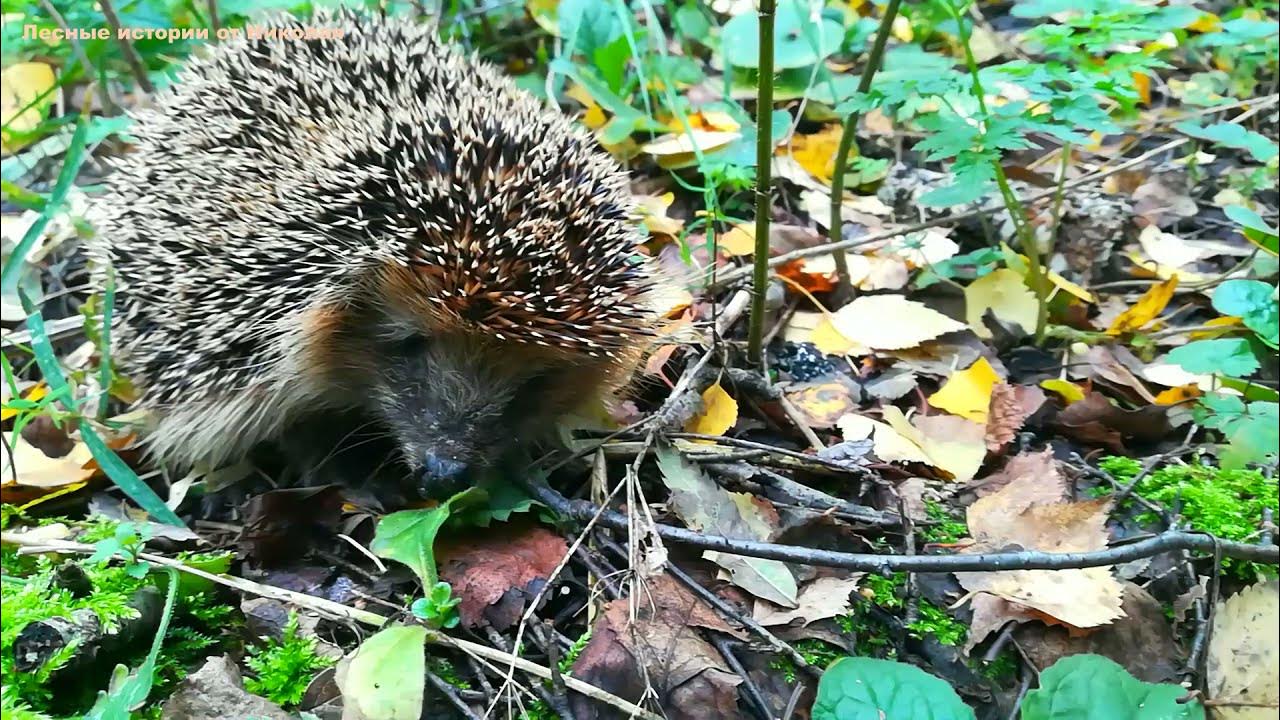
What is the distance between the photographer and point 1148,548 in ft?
5.85

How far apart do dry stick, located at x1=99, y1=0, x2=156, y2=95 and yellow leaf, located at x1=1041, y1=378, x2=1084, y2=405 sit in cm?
338

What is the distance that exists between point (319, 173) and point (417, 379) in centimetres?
58

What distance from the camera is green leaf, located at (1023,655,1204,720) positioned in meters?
1.60

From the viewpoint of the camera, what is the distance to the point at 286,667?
1.73 m

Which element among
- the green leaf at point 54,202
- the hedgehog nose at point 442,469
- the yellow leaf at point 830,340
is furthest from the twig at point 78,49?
the yellow leaf at point 830,340

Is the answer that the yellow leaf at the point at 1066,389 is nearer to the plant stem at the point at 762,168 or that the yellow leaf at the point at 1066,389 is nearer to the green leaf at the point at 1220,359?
the green leaf at the point at 1220,359

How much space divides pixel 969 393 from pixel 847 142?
832mm

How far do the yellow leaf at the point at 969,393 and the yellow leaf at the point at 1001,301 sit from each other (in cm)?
29

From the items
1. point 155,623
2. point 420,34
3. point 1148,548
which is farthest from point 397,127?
point 1148,548

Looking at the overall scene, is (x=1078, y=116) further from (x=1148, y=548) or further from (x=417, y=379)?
(x=417, y=379)

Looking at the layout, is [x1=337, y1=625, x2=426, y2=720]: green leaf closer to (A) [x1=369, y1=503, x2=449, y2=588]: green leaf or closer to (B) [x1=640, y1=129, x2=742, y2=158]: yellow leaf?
(A) [x1=369, y1=503, x2=449, y2=588]: green leaf

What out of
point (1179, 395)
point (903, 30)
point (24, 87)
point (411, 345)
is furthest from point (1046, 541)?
point (24, 87)

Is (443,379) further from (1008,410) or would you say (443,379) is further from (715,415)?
(1008,410)

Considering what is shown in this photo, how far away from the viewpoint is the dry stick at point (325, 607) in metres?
1.70
